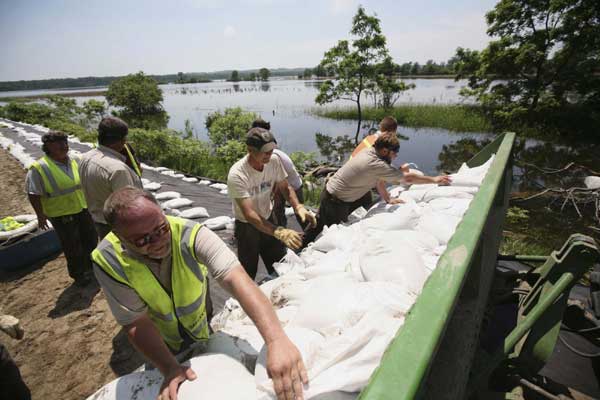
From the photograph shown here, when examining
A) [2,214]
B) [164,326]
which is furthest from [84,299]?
[2,214]

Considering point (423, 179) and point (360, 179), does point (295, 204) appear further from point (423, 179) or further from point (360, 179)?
point (423, 179)

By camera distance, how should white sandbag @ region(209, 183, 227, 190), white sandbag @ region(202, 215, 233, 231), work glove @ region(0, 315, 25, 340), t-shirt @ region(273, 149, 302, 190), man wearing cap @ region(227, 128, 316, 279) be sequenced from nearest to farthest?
work glove @ region(0, 315, 25, 340)
man wearing cap @ region(227, 128, 316, 279)
t-shirt @ region(273, 149, 302, 190)
white sandbag @ region(202, 215, 233, 231)
white sandbag @ region(209, 183, 227, 190)

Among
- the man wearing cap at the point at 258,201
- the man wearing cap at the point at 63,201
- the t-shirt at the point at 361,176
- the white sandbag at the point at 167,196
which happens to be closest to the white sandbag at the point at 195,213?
the white sandbag at the point at 167,196

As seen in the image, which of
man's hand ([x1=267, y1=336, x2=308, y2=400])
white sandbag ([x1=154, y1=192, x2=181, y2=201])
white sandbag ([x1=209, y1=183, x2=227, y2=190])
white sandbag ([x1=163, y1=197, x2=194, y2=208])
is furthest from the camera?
white sandbag ([x1=209, y1=183, x2=227, y2=190])

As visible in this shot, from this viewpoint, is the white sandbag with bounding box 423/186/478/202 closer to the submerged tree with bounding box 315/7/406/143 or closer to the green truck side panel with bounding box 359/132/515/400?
the green truck side panel with bounding box 359/132/515/400

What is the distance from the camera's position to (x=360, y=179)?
2.64 m

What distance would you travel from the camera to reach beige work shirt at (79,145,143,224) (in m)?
2.06

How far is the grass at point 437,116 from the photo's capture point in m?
14.7

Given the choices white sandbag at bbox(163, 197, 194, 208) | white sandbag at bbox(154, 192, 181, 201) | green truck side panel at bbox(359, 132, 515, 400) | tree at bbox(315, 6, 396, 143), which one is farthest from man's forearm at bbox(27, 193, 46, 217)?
tree at bbox(315, 6, 396, 143)

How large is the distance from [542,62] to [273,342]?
18.4m

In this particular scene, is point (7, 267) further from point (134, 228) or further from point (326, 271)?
point (326, 271)

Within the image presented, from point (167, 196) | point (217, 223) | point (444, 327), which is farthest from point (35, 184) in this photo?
point (444, 327)

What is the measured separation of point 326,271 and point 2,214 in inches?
253

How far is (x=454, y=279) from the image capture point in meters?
0.79
